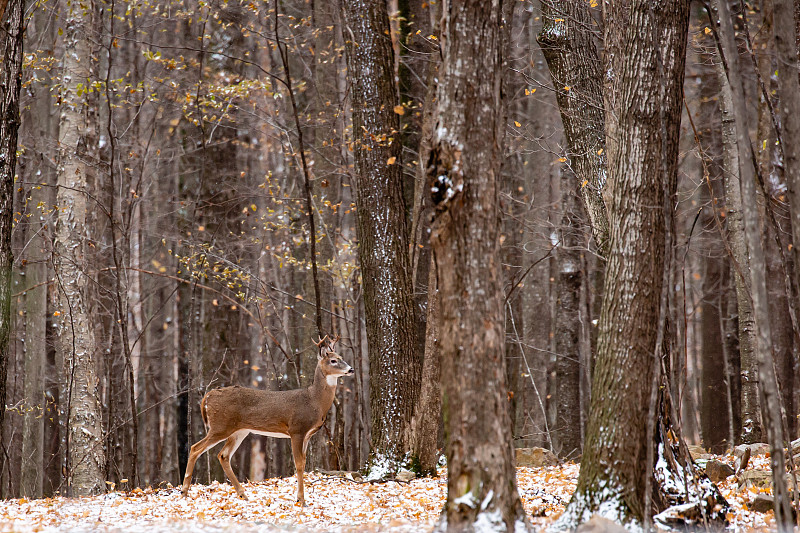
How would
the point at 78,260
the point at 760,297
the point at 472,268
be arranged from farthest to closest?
the point at 78,260, the point at 760,297, the point at 472,268

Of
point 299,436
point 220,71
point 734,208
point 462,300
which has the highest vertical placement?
point 220,71

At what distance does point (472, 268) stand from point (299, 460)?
13.9 ft

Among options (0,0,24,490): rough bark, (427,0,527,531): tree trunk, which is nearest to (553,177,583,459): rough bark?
(427,0,527,531): tree trunk

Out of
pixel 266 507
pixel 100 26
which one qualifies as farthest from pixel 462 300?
pixel 100 26

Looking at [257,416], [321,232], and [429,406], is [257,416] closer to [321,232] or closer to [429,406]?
[429,406]

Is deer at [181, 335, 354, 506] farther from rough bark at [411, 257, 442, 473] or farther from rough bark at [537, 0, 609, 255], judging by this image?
rough bark at [537, 0, 609, 255]

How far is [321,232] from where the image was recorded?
1464 cm

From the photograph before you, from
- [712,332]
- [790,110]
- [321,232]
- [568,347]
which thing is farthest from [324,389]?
[712,332]

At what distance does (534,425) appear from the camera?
50.4 feet

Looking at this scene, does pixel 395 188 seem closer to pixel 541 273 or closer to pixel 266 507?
pixel 266 507

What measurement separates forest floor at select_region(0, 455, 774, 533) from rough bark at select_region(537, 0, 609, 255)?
2.98m

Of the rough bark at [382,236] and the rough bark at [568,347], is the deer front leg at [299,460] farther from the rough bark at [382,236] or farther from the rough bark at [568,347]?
the rough bark at [568,347]

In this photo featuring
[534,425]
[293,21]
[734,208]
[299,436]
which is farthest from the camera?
[293,21]

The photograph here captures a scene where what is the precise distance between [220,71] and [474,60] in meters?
14.5
